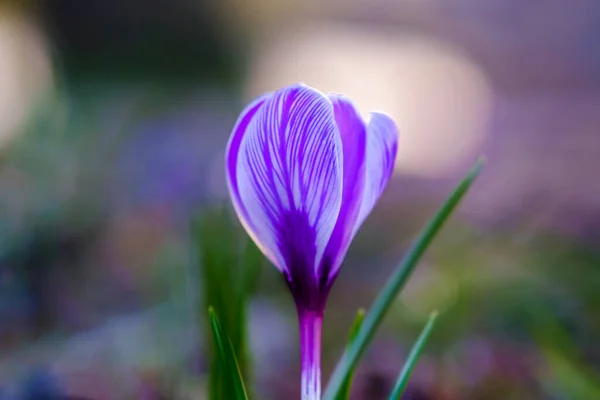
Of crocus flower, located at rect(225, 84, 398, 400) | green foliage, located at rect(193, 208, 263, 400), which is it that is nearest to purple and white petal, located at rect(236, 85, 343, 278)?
crocus flower, located at rect(225, 84, 398, 400)

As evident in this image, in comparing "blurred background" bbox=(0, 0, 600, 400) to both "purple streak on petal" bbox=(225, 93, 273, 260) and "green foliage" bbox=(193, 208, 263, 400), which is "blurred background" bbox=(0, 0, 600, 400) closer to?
"green foliage" bbox=(193, 208, 263, 400)

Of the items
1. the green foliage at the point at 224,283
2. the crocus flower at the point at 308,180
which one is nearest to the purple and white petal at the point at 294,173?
the crocus flower at the point at 308,180

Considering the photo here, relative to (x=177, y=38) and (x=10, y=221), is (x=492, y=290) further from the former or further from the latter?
(x=177, y=38)

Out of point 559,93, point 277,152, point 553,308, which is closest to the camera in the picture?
point 277,152

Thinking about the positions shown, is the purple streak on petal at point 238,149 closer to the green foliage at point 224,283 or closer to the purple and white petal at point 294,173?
the purple and white petal at point 294,173

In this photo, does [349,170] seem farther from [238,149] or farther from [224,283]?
[224,283]

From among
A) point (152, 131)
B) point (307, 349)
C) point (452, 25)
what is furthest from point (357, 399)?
point (452, 25)

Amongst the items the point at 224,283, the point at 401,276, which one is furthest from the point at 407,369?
the point at 224,283
